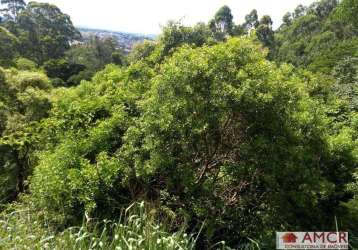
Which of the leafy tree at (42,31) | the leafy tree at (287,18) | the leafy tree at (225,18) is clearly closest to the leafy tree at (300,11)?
the leafy tree at (287,18)

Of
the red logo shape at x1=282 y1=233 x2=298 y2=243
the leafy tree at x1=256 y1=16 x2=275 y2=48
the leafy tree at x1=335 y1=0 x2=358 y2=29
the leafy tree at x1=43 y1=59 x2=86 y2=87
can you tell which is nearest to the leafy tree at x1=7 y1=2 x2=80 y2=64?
the leafy tree at x1=43 y1=59 x2=86 y2=87

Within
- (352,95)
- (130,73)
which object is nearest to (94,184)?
(130,73)

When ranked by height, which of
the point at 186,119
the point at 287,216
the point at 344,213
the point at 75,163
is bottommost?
the point at 344,213

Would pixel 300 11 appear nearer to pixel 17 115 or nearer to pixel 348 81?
pixel 348 81

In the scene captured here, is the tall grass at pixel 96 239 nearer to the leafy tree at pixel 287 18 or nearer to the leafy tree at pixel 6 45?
the leafy tree at pixel 6 45

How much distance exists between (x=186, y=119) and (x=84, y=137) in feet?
6.47

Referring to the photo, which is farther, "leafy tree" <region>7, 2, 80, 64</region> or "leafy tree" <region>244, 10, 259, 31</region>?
"leafy tree" <region>244, 10, 259, 31</region>

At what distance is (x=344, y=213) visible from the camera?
654cm

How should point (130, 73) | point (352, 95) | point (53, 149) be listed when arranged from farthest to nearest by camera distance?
point (352, 95)
point (130, 73)
point (53, 149)

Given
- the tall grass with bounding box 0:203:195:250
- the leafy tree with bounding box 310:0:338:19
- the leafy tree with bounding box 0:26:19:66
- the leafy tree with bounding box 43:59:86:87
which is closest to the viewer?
the tall grass with bounding box 0:203:195:250

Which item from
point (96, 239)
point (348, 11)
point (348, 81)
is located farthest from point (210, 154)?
point (348, 81)

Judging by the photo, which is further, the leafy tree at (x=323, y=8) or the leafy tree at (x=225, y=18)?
the leafy tree at (x=323, y=8)

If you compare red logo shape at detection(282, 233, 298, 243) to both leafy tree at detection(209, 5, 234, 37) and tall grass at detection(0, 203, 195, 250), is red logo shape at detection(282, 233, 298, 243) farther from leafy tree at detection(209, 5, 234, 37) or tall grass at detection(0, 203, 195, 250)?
leafy tree at detection(209, 5, 234, 37)

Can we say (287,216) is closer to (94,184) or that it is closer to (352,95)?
(94,184)
